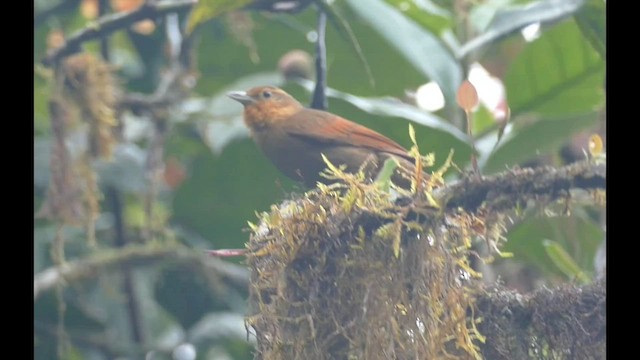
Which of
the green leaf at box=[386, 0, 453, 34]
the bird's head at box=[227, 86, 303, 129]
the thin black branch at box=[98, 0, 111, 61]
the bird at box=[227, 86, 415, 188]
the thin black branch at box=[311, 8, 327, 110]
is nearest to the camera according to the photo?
the bird at box=[227, 86, 415, 188]

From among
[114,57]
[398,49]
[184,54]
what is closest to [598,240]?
[398,49]

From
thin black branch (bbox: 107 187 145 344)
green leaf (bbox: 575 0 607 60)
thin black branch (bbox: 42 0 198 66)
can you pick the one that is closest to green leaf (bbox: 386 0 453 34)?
green leaf (bbox: 575 0 607 60)

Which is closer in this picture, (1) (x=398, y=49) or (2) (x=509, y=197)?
(2) (x=509, y=197)

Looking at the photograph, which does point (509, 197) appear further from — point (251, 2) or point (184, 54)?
point (184, 54)

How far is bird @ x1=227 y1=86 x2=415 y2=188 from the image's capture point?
1767mm

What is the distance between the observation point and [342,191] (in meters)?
1.58

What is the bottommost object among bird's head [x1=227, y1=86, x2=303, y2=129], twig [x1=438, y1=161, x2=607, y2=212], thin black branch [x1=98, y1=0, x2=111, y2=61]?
twig [x1=438, y1=161, x2=607, y2=212]

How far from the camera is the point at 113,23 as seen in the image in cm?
242

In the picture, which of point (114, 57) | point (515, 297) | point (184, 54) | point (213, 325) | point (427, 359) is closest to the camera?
point (427, 359)

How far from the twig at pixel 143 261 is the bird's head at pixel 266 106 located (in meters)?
0.39

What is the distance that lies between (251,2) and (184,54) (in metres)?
0.41

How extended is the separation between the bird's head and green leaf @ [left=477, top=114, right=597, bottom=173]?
0.40 m

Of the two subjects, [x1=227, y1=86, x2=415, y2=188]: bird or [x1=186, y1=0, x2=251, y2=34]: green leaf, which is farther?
[x1=186, y1=0, x2=251, y2=34]: green leaf

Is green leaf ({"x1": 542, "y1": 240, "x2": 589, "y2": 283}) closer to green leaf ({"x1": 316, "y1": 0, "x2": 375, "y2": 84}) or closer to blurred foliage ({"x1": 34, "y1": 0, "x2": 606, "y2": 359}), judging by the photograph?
blurred foliage ({"x1": 34, "y1": 0, "x2": 606, "y2": 359})
